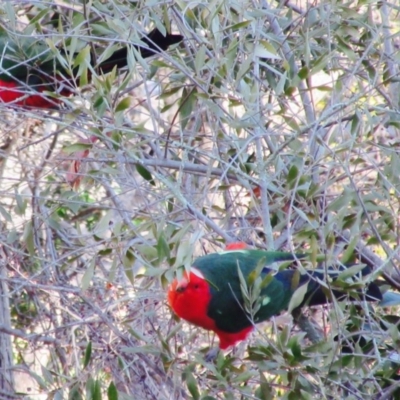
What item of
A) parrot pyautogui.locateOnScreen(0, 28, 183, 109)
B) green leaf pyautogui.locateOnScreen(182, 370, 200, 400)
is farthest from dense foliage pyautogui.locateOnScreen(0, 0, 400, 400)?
parrot pyautogui.locateOnScreen(0, 28, 183, 109)

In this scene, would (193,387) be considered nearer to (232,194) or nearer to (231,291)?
(231,291)

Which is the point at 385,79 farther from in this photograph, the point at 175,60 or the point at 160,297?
the point at 160,297

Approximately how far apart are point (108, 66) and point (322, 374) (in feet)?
6.13

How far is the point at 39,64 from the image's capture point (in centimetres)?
326

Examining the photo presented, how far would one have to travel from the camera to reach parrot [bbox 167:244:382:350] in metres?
2.50

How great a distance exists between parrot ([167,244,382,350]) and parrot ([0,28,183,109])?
83cm

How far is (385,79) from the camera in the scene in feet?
8.59

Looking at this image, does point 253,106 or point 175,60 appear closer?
Answer: point 253,106

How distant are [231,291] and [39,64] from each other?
1432 mm

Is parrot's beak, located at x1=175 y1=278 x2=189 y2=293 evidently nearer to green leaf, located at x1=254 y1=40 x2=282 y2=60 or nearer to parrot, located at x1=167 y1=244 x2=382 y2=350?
parrot, located at x1=167 y1=244 x2=382 y2=350

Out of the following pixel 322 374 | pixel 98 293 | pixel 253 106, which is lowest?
pixel 98 293

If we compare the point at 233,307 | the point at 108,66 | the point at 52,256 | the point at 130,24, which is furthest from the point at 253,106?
the point at 52,256

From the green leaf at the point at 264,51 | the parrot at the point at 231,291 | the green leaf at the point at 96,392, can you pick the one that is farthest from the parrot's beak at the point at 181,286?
the green leaf at the point at 264,51

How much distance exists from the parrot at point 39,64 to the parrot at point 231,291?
2.72 ft
